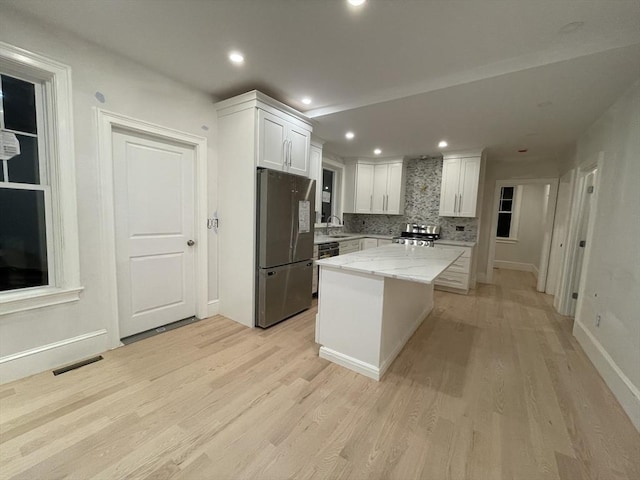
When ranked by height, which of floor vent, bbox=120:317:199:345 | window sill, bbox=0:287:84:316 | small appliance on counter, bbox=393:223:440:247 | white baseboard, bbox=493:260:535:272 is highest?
small appliance on counter, bbox=393:223:440:247

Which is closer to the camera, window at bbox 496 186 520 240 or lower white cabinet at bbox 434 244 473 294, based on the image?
A: lower white cabinet at bbox 434 244 473 294

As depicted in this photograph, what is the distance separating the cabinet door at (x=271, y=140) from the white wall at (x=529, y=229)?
6469 millimetres

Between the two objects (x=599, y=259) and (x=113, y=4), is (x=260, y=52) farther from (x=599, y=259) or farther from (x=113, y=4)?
(x=599, y=259)

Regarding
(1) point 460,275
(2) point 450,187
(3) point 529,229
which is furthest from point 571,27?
(3) point 529,229

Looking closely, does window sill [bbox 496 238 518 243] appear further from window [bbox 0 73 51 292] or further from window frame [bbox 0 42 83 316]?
window [bbox 0 73 51 292]

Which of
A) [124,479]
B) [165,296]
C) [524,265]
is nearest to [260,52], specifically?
[165,296]

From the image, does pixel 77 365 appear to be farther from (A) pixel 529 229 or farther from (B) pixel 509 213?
(A) pixel 529 229

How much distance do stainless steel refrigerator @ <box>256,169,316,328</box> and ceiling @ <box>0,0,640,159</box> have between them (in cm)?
101

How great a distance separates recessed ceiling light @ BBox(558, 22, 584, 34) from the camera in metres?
1.69

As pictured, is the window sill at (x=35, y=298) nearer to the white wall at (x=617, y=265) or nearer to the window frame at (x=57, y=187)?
the window frame at (x=57, y=187)

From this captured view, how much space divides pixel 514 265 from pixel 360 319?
647cm

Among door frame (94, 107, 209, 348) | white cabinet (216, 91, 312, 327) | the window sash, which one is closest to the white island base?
white cabinet (216, 91, 312, 327)

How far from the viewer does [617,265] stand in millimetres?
2258

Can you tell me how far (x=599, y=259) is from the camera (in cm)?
263
